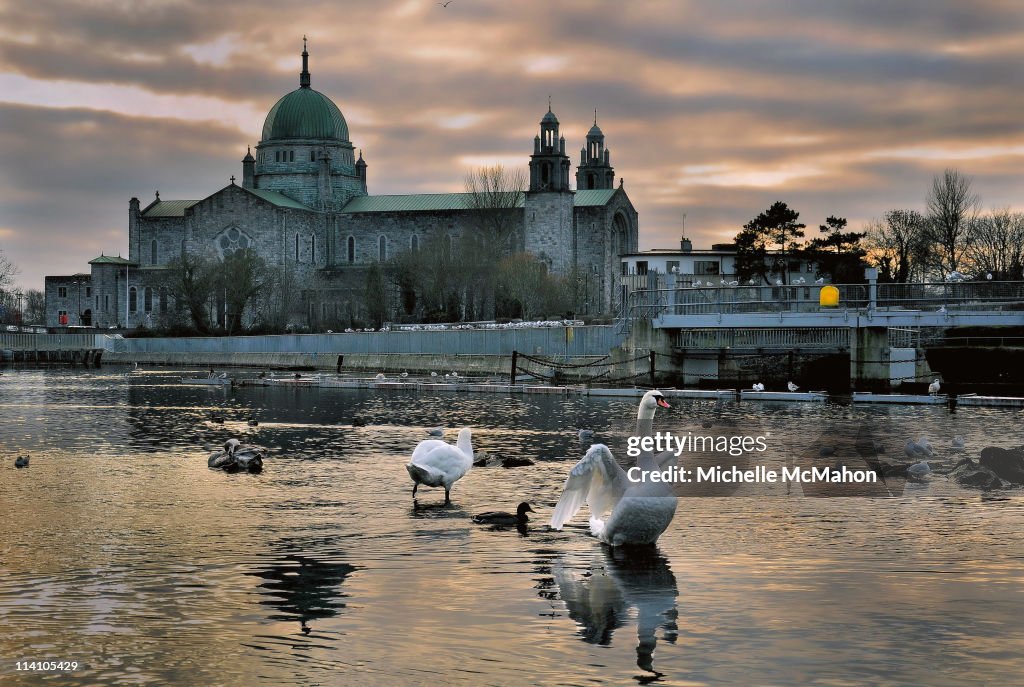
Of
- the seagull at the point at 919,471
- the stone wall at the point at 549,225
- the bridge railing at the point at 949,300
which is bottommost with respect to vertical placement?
the seagull at the point at 919,471

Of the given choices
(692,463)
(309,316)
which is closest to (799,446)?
(692,463)

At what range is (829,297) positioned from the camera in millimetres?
43188

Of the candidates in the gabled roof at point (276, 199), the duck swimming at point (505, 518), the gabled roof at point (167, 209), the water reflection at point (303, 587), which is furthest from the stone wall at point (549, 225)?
the water reflection at point (303, 587)

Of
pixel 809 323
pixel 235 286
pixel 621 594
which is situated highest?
pixel 235 286

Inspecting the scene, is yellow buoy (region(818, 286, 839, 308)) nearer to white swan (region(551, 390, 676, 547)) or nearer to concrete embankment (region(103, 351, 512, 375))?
concrete embankment (region(103, 351, 512, 375))

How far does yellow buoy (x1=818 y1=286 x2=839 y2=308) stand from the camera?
141ft

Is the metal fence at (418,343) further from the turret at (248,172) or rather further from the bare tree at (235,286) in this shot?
the turret at (248,172)

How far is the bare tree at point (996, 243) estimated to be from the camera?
8600 cm

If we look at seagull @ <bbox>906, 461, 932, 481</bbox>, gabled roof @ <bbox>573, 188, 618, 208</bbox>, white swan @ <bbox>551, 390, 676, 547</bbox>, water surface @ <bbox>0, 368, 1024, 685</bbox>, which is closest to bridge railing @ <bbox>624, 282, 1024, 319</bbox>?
water surface @ <bbox>0, 368, 1024, 685</bbox>

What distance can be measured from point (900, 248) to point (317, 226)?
54053 mm

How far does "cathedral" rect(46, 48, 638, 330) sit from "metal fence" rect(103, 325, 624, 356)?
866 inches

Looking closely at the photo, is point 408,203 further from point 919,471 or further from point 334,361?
point 919,471

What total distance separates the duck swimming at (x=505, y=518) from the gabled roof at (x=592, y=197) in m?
101

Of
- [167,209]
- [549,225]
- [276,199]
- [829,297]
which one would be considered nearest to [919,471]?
[829,297]
